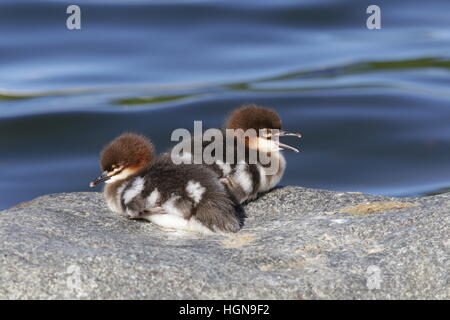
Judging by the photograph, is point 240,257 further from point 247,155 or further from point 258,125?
point 258,125

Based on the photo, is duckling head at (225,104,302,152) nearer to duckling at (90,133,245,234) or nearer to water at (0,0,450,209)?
duckling at (90,133,245,234)

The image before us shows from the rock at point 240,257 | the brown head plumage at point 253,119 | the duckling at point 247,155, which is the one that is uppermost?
the brown head plumage at point 253,119

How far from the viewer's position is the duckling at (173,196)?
469 cm

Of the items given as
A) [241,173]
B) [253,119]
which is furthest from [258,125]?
[241,173]

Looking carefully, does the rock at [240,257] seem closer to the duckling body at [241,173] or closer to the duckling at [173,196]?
the duckling at [173,196]

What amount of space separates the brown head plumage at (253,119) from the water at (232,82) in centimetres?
319

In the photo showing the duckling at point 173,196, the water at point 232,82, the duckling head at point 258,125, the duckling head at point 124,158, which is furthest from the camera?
the water at point 232,82

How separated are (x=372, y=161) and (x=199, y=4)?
532cm

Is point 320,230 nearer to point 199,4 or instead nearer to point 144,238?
point 144,238

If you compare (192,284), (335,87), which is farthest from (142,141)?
(335,87)

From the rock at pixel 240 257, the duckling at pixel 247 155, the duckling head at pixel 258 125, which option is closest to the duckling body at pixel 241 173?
the duckling at pixel 247 155

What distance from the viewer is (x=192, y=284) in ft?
12.1

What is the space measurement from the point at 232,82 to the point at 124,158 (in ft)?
21.9

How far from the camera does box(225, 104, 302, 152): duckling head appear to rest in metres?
5.85
